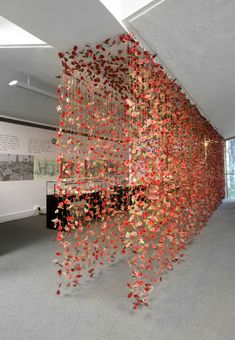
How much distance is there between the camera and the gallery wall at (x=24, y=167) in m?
6.75

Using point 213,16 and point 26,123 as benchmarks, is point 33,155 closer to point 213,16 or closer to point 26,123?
point 26,123

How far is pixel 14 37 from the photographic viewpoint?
3123mm

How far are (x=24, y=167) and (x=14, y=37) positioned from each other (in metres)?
4.68

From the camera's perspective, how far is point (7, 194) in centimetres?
682

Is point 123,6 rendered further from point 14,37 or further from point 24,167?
point 24,167

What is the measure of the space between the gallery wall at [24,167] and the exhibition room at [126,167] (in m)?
2.28

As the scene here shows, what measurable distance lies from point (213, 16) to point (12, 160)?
6088 millimetres

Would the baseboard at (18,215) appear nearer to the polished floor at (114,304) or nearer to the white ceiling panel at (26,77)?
the white ceiling panel at (26,77)

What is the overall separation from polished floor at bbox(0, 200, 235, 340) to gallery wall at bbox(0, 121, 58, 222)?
3.24m

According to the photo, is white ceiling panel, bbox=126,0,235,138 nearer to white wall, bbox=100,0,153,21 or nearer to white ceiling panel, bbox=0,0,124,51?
white wall, bbox=100,0,153,21

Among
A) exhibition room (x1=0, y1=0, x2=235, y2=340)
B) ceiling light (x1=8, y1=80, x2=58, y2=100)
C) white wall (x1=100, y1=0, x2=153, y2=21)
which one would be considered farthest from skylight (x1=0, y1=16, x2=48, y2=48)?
white wall (x1=100, y1=0, x2=153, y2=21)

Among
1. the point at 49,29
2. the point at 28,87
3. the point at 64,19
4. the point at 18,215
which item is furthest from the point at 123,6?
the point at 18,215

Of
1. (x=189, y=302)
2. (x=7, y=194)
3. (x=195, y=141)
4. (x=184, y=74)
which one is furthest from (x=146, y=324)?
(x=7, y=194)

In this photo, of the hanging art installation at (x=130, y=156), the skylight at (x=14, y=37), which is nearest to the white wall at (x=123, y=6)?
the hanging art installation at (x=130, y=156)
